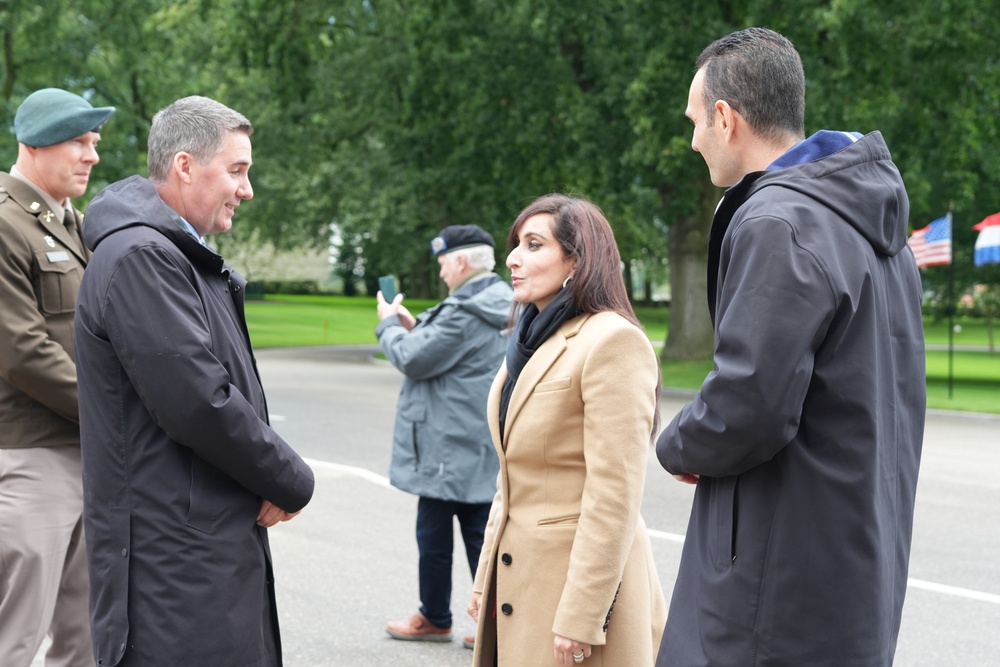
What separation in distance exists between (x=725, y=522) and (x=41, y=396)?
8.03ft

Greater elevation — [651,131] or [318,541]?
[651,131]

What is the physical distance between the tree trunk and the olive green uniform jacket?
62.4 feet

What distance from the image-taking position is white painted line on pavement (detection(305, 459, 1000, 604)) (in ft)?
20.4

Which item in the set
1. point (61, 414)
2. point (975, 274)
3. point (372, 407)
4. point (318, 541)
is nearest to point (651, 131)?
point (372, 407)

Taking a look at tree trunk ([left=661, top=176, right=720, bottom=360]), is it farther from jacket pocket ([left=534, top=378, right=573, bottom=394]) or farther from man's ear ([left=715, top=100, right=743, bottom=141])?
man's ear ([left=715, top=100, right=743, bottom=141])

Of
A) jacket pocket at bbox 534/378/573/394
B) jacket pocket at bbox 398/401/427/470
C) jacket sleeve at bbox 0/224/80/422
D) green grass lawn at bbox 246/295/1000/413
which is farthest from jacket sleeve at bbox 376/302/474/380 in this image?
green grass lawn at bbox 246/295/1000/413

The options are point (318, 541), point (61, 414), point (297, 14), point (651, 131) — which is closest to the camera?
point (61, 414)

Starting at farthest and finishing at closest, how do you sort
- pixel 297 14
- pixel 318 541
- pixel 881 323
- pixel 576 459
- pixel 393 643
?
1. pixel 297 14
2. pixel 318 541
3. pixel 393 643
4. pixel 576 459
5. pixel 881 323

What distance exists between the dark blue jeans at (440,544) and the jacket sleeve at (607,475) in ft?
7.66

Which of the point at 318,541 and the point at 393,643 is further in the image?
the point at 318,541

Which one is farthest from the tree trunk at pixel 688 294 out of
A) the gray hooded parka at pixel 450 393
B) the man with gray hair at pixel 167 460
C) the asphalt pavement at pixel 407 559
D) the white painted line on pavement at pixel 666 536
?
the man with gray hair at pixel 167 460

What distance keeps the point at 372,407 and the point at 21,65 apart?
16.8 meters

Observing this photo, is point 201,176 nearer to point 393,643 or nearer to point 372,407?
point 393,643

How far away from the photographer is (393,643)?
17.6 ft
